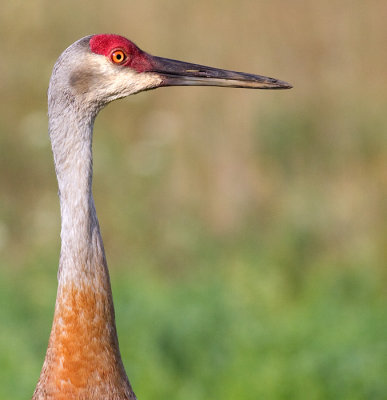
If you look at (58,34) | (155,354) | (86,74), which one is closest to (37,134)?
(58,34)

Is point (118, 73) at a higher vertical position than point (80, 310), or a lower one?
higher

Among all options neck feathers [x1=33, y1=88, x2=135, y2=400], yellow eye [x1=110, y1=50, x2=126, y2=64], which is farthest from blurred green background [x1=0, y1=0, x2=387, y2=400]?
yellow eye [x1=110, y1=50, x2=126, y2=64]

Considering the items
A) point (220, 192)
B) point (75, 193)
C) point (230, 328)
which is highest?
point (75, 193)

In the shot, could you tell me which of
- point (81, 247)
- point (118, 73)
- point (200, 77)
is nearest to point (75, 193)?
point (81, 247)

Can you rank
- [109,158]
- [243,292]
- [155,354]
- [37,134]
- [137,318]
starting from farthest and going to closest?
[109,158] → [37,134] → [243,292] → [137,318] → [155,354]

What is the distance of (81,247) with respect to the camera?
3518 mm

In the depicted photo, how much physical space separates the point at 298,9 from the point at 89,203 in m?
6.99

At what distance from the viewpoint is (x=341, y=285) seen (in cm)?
776

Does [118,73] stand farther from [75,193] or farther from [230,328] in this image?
[230,328]

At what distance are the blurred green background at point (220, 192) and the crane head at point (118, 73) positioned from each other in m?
2.75

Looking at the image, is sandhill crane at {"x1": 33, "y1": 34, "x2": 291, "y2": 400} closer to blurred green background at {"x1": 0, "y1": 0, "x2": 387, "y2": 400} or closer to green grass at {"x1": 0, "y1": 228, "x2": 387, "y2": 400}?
green grass at {"x1": 0, "y1": 228, "x2": 387, "y2": 400}

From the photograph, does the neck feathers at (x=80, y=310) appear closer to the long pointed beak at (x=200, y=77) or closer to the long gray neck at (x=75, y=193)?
the long gray neck at (x=75, y=193)

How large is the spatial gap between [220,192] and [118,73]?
18.7 feet

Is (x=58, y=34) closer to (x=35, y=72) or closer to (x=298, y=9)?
(x=35, y=72)
